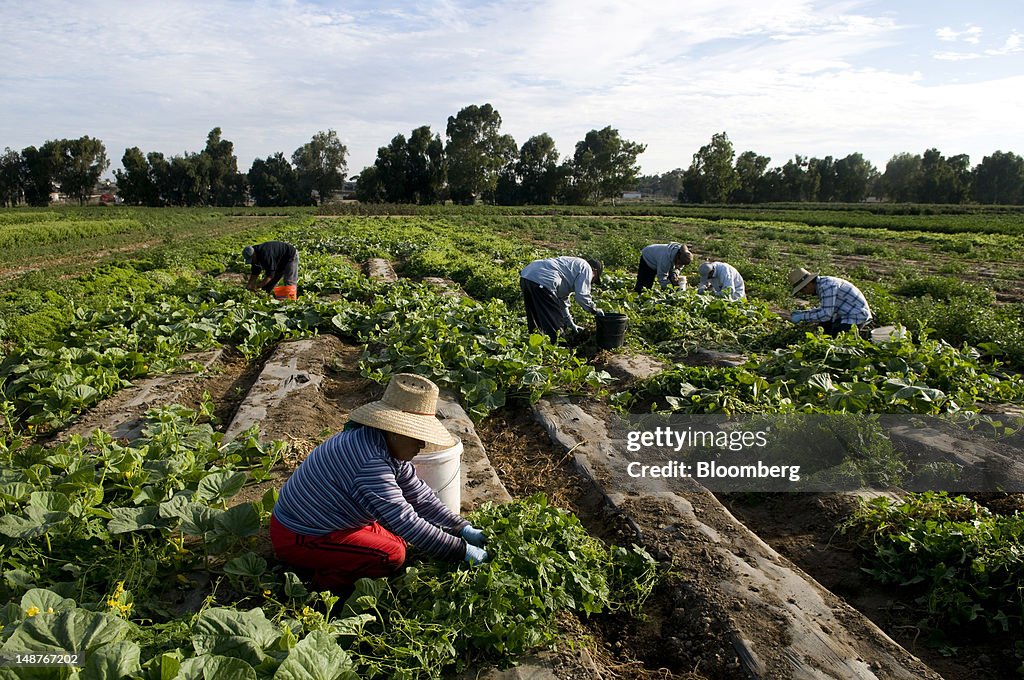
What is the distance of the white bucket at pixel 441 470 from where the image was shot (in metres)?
3.17

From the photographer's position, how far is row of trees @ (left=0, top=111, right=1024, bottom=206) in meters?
64.0

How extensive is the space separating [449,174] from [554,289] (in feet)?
200

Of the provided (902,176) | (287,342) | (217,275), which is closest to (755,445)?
(287,342)

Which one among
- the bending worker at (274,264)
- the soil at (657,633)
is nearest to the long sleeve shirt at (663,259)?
the bending worker at (274,264)

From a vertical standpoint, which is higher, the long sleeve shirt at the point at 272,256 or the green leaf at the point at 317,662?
the long sleeve shirt at the point at 272,256

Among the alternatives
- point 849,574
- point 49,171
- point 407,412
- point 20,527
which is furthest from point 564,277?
point 49,171

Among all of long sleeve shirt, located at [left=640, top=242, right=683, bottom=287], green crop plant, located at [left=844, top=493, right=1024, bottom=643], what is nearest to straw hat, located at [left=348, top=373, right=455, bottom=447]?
green crop plant, located at [left=844, top=493, right=1024, bottom=643]

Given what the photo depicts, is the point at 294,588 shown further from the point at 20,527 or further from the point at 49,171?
the point at 49,171

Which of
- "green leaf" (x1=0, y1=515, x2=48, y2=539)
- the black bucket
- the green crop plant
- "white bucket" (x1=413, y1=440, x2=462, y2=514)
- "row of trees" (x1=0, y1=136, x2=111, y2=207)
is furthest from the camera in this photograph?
"row of trees" (x1=0, y1=136, x2=111, y2=207)

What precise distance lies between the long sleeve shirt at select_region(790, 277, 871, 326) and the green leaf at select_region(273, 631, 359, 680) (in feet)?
20.6

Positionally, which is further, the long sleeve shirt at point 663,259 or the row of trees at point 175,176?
the row of trees at point 175,176

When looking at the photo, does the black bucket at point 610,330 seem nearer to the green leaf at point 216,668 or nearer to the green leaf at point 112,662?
the green leaf at point 216,668

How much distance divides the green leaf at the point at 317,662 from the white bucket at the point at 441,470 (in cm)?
104

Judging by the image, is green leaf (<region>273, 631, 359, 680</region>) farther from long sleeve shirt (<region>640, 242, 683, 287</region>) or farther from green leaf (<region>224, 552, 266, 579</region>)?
long sleeve shirt (<region>640, 242, 683, 287</region>)
